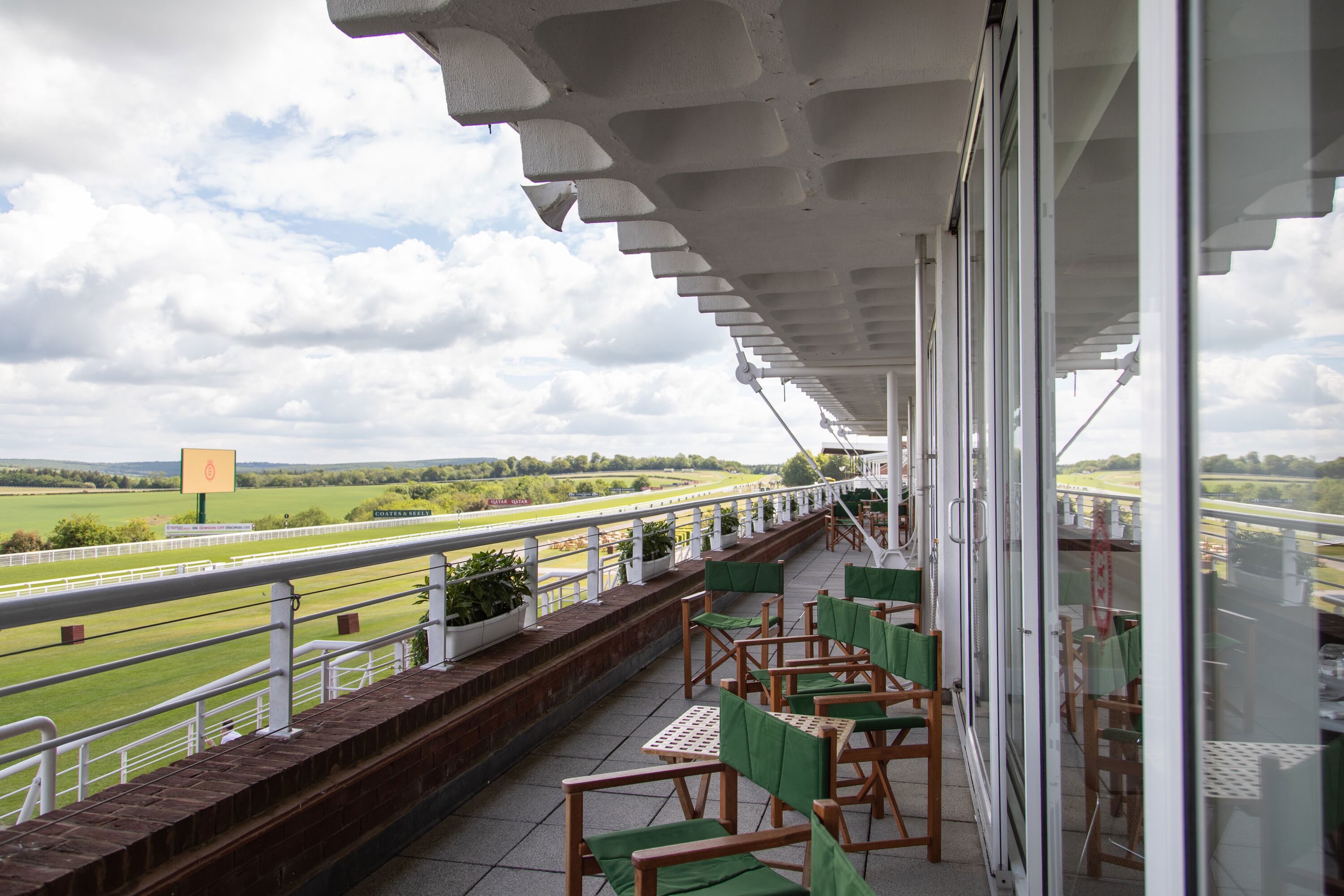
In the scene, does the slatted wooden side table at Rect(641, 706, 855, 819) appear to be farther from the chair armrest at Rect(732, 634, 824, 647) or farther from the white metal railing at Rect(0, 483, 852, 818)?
the white metal railing at Rect(0, 483, 852, 818)

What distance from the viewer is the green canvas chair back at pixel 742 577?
5402 mm

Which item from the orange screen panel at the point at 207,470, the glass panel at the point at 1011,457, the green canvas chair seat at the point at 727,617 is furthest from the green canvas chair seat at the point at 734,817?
the orange screen panel at the point at 207,470

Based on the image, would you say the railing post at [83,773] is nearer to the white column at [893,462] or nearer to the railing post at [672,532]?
the railing post at [672,532]

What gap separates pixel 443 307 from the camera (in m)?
151

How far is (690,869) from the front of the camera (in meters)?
2.11

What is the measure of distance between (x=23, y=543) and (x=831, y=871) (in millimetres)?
87041

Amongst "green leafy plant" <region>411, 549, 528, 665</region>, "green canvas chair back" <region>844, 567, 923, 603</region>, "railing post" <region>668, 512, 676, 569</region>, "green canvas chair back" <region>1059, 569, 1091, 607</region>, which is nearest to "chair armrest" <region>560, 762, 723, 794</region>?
"green canvas chair back" <region>1059, 569, 1091, 607</region>

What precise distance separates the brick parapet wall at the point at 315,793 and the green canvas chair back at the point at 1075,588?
83.3 inches

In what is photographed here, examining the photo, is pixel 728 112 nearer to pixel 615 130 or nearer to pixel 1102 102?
pixel 615 130

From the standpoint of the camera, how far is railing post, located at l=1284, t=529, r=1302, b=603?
613 mm

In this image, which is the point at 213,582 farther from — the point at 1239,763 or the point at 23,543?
the point at 23,543

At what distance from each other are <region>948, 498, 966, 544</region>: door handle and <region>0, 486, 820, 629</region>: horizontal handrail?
1.86 m

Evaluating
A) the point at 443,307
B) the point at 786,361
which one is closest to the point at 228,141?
the point at 443,307

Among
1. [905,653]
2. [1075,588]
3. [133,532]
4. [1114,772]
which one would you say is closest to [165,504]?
[133,532]
